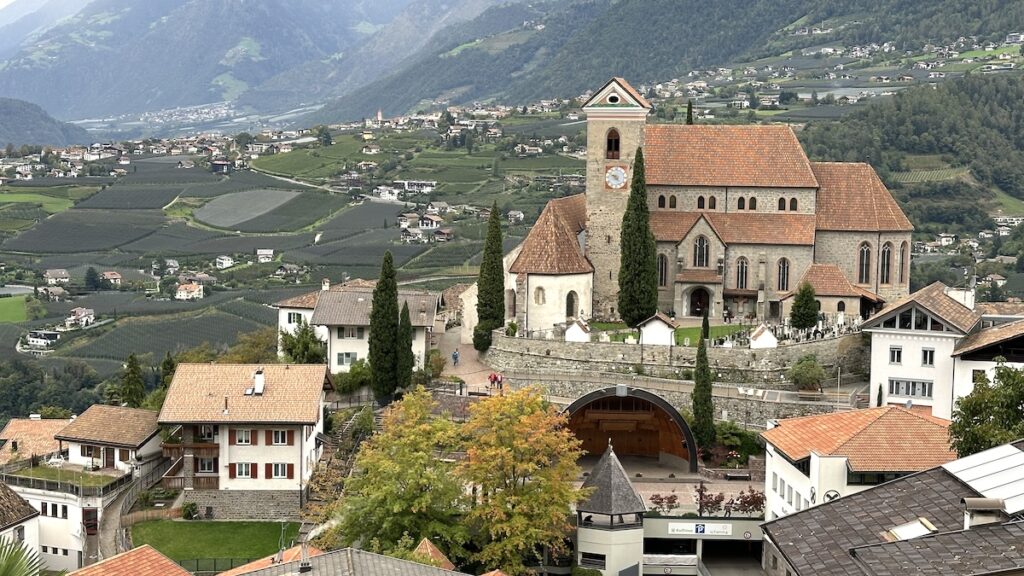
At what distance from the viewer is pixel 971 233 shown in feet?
490

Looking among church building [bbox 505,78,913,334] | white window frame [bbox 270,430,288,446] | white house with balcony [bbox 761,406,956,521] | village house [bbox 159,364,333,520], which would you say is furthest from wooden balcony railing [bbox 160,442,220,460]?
white house with balcony [bbox 761,406,956,521]

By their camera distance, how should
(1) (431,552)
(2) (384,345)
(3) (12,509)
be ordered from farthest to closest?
(2) (384,345) → (3) (12,509) → (1) (431,552)

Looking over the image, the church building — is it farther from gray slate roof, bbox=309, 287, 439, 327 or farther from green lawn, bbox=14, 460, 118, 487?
green lawn, bbox=14, 460, 118, 487

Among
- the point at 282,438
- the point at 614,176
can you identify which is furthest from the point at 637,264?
the point at 282,438

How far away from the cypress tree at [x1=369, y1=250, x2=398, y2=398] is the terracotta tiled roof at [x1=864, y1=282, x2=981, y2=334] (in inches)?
819

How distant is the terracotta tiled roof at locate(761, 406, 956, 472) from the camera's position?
166 feet

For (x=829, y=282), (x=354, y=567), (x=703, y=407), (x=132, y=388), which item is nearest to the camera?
(x=354, y=567)

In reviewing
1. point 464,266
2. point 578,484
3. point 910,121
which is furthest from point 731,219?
point 910,121

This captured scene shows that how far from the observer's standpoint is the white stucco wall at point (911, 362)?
204ft

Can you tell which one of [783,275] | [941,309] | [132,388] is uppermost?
[783,275]

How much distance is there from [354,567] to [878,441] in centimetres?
2140

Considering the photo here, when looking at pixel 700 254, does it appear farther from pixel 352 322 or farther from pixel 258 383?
pixel 258 383

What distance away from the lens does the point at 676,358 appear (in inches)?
2731

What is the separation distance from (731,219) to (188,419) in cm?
3008
